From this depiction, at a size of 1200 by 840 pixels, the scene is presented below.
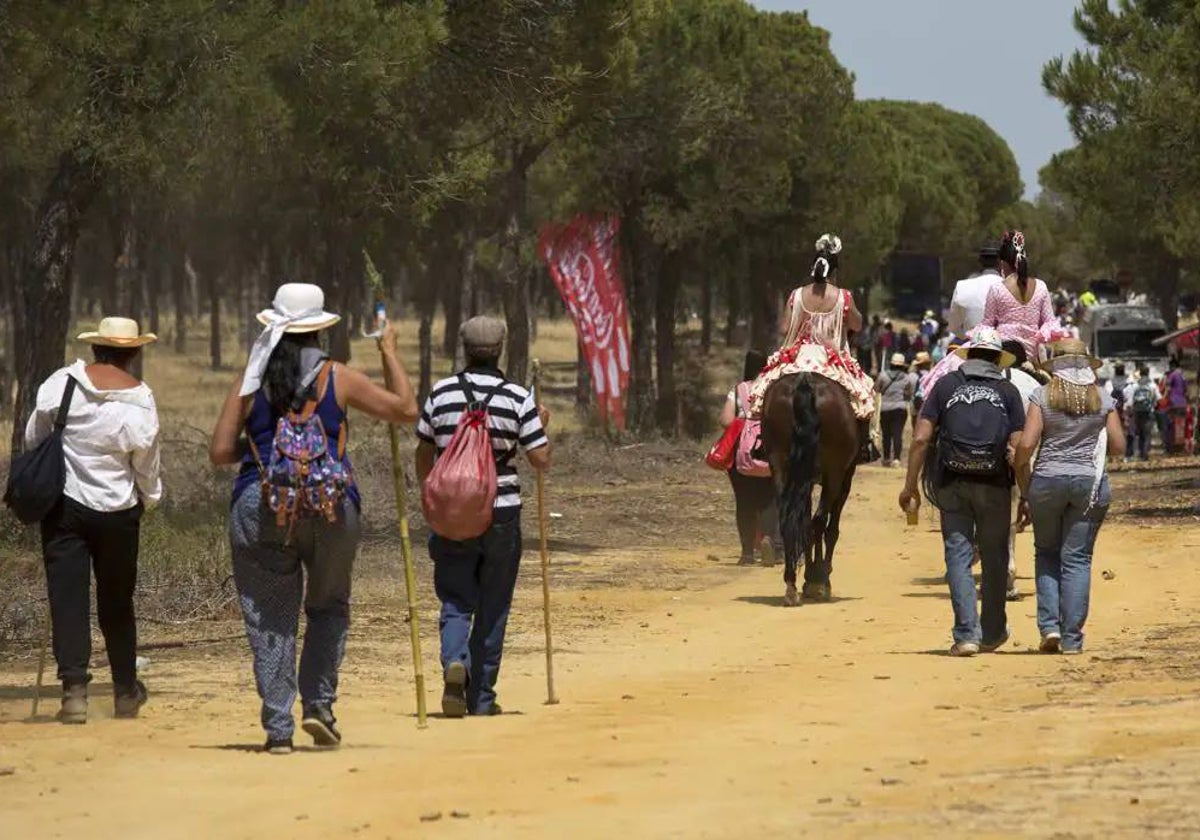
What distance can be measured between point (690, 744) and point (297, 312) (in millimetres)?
2467

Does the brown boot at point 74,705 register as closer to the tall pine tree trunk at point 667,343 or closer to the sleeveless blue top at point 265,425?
the sleeveless blue top at point 265,425

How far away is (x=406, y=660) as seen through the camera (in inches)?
576

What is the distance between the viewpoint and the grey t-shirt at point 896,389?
3659cm

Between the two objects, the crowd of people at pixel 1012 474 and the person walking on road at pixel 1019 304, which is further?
the person walking on road at pixel 1019 304

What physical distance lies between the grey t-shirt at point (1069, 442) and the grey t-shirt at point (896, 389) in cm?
2240

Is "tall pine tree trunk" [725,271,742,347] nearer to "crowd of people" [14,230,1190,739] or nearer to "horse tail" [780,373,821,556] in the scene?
"horse tail" [780,373,821,556]

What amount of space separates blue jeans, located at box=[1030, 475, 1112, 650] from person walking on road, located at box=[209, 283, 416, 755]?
195 inches

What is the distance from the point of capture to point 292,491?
33.4 feet

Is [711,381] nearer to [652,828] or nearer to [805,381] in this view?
[805,381]

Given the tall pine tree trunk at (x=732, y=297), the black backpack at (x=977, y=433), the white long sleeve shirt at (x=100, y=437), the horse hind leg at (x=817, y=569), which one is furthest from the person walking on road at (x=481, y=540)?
the tall pine tree trunk at (x=732, y=297)

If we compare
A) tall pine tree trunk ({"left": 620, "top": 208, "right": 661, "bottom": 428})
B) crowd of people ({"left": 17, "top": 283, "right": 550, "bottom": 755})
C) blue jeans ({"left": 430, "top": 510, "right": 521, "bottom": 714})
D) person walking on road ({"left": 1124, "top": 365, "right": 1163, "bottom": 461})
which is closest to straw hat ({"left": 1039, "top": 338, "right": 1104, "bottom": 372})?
crowd of people ({"left": 17, "top": 283, "right": 550, "bottom": 755})

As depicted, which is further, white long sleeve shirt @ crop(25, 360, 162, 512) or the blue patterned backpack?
white long sleeve shirt @ crop(25, 360, 162, 512)

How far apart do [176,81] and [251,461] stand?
11.5m

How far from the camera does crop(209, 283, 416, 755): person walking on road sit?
403 inches
